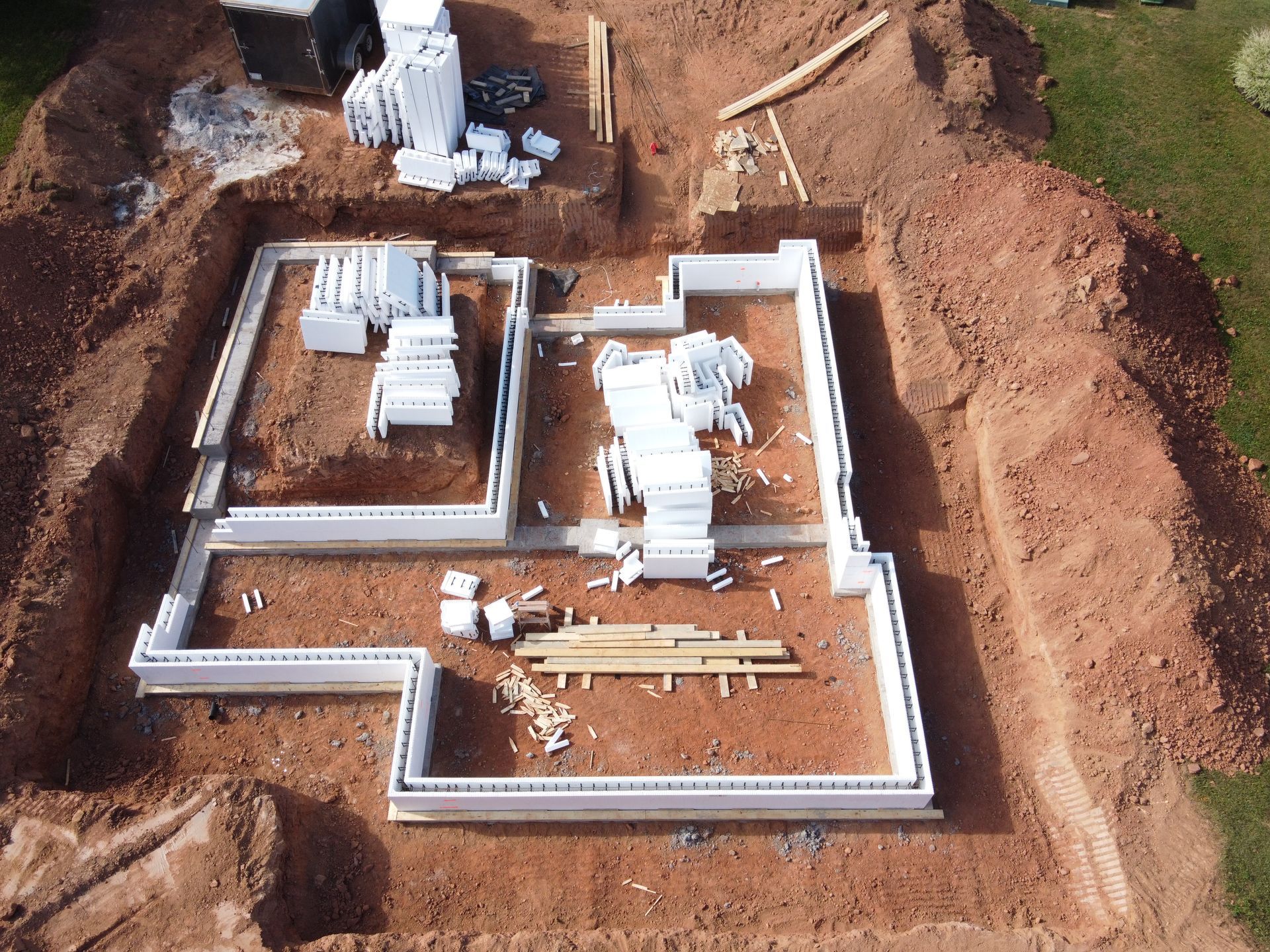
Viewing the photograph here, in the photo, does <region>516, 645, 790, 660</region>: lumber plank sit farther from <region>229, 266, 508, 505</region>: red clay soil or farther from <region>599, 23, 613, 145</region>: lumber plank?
<region>599, 23, 613, 145</region>: lumber plank

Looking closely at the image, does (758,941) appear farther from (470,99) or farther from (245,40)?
(245,40)

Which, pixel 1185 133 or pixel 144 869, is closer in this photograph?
pixel 144 869

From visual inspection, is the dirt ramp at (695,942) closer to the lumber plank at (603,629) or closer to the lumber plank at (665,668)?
the lumber plank at (665,668)

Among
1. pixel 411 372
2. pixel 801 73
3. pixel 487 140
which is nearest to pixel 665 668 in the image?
pixel 411 372

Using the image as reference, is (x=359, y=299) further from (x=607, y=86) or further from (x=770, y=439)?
(x=607, y=86)

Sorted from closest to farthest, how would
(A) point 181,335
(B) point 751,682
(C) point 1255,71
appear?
(B) point 751,682
(A) point 181,335
(C) point 1255,71

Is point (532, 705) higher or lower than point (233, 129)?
lower

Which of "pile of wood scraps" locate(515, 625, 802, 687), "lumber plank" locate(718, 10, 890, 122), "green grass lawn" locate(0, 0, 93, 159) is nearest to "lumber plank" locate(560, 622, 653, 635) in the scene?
"pile of wood scraps" locate(515, 625, 802, 687)
